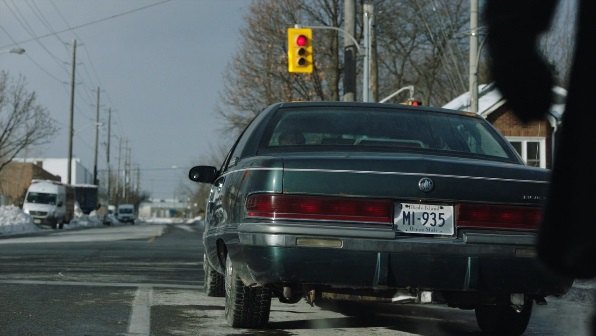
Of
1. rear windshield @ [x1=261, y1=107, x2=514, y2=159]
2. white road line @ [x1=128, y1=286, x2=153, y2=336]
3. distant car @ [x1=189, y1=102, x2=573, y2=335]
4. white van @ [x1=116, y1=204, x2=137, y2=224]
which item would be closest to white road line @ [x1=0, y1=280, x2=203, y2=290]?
white road line @ [x1=128, y1=286, x2=153, y2=336]

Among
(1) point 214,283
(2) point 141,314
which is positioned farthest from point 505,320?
(1) point 214,283

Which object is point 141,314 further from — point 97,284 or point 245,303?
point 97,284

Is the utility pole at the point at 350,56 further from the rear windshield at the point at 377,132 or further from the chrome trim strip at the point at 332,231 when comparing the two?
the chrome trim strip at the point at 332,231

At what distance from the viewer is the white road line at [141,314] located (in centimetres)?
645

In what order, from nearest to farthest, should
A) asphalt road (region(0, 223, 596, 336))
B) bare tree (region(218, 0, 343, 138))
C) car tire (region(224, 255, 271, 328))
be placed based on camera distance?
car tire (region(224, 255, 271, 328)) → asphalt road (region(0, 223, 596, 336)) → bare tree (region(218, 0, 343, 138))

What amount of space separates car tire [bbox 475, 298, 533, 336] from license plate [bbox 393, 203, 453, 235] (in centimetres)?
107

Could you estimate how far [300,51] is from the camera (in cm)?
2184

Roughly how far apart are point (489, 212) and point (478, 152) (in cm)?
114

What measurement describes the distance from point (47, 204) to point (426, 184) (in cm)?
4758

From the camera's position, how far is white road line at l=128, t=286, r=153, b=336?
645 centimetres

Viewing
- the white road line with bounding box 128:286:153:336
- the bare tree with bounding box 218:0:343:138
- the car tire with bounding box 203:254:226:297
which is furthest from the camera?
the bare tree with bounding box 218:0:343:138

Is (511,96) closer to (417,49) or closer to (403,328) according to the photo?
(403,328)

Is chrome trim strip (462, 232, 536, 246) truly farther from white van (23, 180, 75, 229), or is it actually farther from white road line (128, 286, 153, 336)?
white van (23, 180, 75, 229)

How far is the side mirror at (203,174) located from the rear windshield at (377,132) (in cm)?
142
